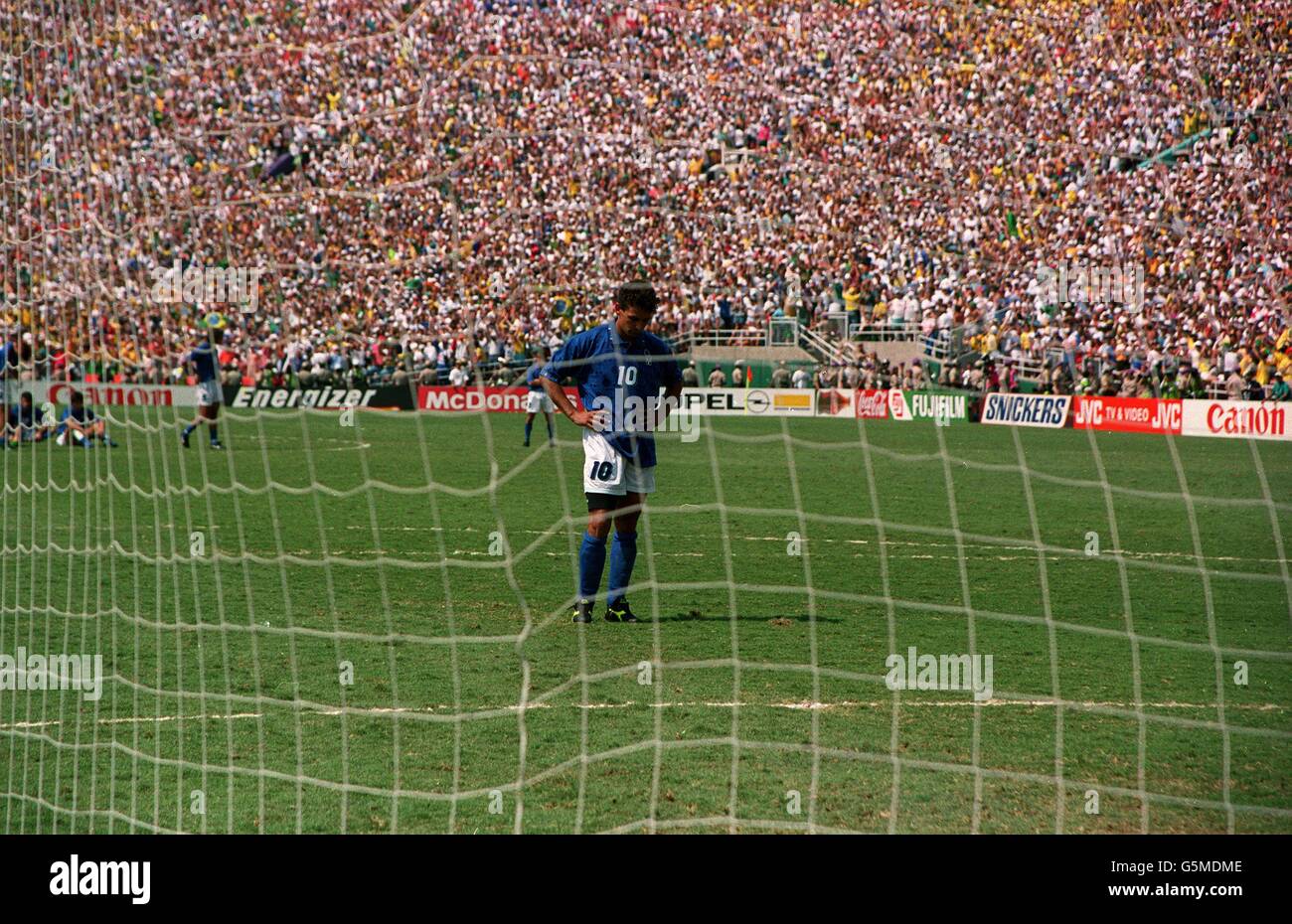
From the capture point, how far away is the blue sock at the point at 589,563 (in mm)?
7539

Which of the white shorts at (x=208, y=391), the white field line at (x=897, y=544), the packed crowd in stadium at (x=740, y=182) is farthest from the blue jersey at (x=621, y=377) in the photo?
the white shorts at (x=208, y=391)

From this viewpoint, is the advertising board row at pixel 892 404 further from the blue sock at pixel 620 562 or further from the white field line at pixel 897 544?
the blue sock at pixel 620 562

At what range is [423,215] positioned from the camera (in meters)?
18.8

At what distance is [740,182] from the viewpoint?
2473 cm

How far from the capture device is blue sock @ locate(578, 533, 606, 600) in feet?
24.7

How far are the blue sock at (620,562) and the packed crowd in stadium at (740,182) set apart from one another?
13.7 feet

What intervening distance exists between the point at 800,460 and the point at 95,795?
15.0 metres

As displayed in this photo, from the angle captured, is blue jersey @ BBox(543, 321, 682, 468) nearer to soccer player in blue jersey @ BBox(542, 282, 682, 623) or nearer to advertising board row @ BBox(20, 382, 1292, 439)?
soccer player in blue jersey @ BBox(542, 282, 682, 623)

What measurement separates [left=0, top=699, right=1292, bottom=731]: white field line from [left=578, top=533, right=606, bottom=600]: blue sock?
1557mm

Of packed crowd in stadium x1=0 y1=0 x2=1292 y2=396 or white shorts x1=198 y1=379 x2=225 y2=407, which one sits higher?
packed crowd in stadium x1=0 y1=0 x2=1292 y2=396

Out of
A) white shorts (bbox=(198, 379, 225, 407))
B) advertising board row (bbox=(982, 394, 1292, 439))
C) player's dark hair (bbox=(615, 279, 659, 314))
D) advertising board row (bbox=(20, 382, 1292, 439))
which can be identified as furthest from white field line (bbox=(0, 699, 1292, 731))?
advertising board row (bbox=(982, 394, 1292, 439))

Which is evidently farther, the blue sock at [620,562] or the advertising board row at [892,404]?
the advertising board row at [892,404]

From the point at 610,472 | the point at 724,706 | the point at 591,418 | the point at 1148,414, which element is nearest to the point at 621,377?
the point at 591,418
